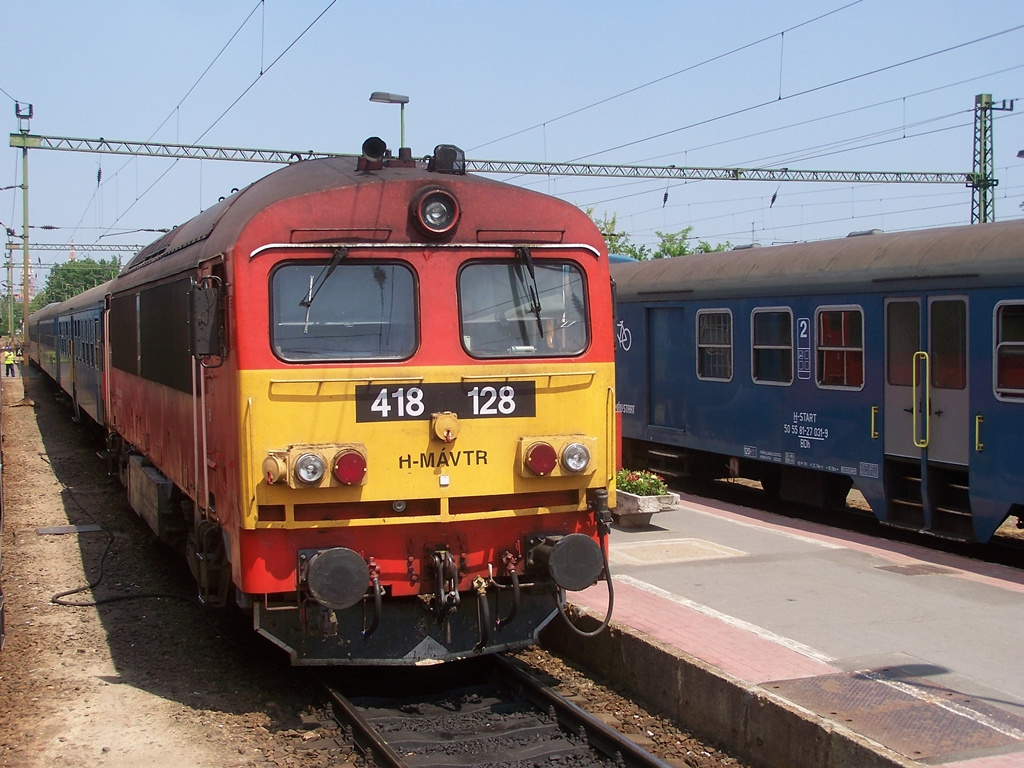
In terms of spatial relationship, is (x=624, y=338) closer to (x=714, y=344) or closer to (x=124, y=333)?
(x=714, y=344)

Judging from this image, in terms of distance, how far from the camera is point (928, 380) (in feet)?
33.8

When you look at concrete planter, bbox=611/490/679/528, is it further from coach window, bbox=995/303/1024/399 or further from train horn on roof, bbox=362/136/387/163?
train horn on roof, bbox=362/136/387/163

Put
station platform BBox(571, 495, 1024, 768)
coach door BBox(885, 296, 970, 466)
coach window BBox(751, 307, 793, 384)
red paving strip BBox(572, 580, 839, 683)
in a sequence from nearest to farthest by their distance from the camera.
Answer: station platform BBox(571, 495, 1024, 768) < red paving strip BBox(572, 580, 839, 683) < coach door BBox(885, 296, 970, 466) < coach window BBox(751, 307, 793, 384)

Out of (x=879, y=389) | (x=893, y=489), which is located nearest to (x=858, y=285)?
(x=879, y=389)

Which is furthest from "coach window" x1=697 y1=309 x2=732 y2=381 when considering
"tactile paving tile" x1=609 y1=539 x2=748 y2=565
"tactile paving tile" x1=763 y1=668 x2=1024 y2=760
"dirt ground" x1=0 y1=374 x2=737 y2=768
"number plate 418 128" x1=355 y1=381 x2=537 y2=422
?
"tactile paving tile" x1=763 y1=668 x2=1024 y2=760

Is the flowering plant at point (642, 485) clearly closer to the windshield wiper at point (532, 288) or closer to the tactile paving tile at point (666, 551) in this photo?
the tactile paving tile at point (666, 551)

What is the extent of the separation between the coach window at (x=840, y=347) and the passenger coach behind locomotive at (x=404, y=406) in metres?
5.17

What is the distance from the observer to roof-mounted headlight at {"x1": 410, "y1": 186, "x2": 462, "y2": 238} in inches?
253

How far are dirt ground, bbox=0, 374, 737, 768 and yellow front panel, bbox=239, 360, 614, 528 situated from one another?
1280 millimetres

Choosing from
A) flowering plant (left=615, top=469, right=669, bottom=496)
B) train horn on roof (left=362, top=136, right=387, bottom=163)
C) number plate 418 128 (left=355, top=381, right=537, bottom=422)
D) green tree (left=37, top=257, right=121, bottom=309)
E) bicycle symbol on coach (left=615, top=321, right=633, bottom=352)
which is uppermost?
green tree (left=37, top=257, right=121, bottom=309)

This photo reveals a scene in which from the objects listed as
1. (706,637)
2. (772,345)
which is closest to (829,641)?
(706,637)

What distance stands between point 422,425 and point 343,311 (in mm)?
799

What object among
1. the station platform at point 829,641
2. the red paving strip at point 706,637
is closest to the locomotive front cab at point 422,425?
the red paving strip at point 706,637

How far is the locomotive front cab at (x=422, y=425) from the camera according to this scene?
6113 mm
